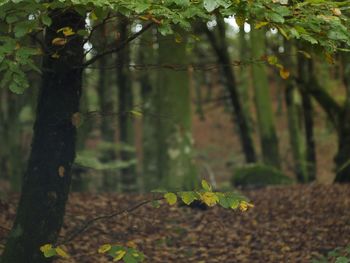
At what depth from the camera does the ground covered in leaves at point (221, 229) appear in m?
7.59

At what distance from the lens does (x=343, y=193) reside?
33.0 feet

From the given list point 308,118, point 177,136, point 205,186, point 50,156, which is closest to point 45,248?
point 50,156

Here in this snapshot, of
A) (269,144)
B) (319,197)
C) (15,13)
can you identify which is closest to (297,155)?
(269,144)

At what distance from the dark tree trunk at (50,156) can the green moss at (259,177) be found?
27.9 ft

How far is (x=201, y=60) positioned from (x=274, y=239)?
1661 cm

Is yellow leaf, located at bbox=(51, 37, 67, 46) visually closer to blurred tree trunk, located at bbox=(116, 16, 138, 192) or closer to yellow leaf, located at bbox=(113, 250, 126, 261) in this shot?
yellow leaf, located at bbox=(113, 250, 126, 261)

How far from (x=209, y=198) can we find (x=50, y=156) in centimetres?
183

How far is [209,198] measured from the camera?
5.10m

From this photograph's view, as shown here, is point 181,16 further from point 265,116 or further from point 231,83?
point 231,83

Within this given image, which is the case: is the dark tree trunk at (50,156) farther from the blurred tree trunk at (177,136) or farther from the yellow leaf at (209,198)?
the blurred tree trunk at (177,136)

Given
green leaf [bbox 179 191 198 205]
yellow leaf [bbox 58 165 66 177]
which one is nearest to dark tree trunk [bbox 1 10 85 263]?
yellow leaf [bbox 58 165 66 177]

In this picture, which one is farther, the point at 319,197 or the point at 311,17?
the point at 319,197

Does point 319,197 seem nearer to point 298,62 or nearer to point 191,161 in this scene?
point 191,161

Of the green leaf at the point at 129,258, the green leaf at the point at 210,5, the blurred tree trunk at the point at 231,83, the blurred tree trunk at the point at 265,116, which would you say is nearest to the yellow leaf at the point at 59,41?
the green leaf at the point at 210,5
